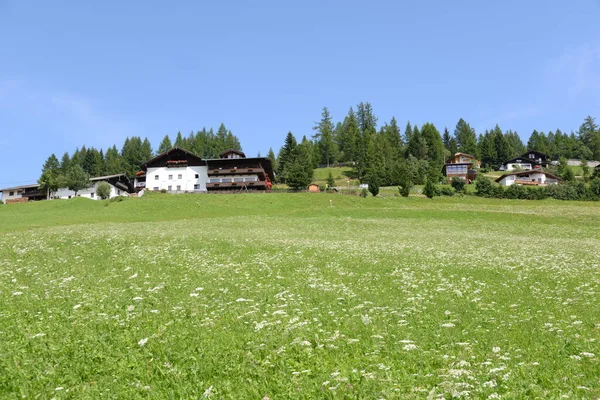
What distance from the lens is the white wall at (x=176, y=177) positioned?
111 metres

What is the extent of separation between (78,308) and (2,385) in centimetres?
455

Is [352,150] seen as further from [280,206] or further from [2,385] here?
[2,385]

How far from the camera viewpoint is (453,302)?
13.2 m

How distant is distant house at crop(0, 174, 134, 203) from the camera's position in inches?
4262

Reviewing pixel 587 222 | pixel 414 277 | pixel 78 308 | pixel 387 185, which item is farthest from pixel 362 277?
pixel 387 185

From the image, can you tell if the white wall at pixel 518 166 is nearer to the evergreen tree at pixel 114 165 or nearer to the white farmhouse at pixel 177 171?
the white farmhouse at pixel 177 171

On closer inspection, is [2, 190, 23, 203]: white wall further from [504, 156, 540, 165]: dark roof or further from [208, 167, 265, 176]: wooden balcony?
[504, 156, 540, 165]: dark roof

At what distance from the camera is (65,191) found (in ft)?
355

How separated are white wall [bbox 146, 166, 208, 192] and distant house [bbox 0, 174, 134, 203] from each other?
1015 cm

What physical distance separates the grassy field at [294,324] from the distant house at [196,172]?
8494cm

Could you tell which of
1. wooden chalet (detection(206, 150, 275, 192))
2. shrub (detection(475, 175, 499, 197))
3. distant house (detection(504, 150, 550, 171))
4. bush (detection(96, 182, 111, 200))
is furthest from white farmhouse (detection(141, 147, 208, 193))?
distant house (detection(504, 150, 550, 171))

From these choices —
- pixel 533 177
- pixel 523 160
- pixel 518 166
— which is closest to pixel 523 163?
pixel 523 160

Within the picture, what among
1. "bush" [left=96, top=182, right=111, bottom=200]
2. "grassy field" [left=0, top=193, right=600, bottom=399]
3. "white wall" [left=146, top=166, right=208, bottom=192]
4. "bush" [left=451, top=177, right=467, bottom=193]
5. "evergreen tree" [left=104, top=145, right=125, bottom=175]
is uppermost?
"evergreen tree" [left=104, top=145, right=125, bottom=175]

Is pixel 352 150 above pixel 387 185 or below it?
above
